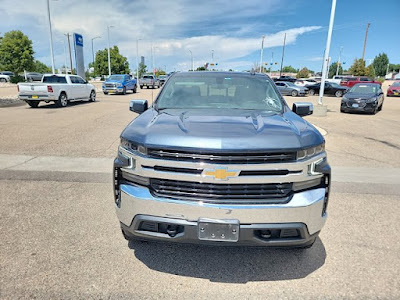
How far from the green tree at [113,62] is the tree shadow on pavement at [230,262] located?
7006cm

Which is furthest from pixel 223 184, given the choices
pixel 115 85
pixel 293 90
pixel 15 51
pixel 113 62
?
pixel 113 62

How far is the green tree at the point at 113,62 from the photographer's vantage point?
67.5 meters

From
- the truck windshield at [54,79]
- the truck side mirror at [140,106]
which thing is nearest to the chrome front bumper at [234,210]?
the truck side mirror at [140,106]

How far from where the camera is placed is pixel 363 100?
47.3ft

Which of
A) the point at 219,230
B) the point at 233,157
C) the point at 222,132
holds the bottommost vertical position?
the point at 219,230

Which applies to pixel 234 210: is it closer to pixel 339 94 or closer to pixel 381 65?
pixel 339 94

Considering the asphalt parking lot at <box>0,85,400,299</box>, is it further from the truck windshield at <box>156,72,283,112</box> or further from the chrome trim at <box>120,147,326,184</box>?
the truck windshield at <box>156,72,283,112</box>

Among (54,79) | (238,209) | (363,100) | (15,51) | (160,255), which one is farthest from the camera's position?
(15,51)

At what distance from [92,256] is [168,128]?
1.55m

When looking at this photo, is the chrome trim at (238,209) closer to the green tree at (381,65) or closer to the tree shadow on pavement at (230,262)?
the tree shadow on pavement at (230,262)

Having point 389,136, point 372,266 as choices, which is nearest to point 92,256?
point 372,266

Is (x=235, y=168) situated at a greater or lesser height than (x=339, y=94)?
greater

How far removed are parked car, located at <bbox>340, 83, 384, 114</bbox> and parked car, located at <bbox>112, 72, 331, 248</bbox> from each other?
14096mm

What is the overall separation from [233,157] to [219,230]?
577 millimetres
